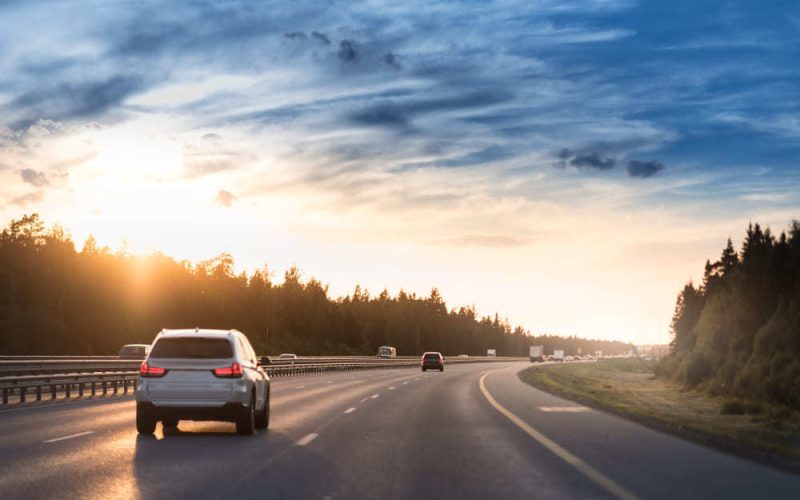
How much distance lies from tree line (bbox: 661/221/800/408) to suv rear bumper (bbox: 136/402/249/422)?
39.9m

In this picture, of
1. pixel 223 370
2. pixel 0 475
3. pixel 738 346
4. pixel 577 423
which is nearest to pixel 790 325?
pixel 738 346

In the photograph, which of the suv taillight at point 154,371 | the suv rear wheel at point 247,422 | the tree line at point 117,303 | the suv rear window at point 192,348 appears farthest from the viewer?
the tree line at point 117,303

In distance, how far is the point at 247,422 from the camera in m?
16.5

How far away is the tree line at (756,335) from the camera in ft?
181

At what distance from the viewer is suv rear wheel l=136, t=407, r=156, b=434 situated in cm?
1627

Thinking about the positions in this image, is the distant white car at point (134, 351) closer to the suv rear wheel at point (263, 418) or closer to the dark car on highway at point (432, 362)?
the dark car on highway at point (432, 362)

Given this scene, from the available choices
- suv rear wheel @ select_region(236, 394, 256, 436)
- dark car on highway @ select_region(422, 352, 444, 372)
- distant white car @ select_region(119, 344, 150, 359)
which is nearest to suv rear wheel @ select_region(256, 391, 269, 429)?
suv rear wheel @ select_region(236, 394, 256, 436)

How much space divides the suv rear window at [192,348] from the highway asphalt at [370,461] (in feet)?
4.45

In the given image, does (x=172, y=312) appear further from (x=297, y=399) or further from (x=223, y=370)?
(x=223, y=370)

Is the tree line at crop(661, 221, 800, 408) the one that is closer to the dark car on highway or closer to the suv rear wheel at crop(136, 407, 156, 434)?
the dark car on highway

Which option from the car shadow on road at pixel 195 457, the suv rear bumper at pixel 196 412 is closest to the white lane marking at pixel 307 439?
the car shadow on road at pixel 195 457

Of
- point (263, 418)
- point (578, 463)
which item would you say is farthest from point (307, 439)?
point (578, 463)

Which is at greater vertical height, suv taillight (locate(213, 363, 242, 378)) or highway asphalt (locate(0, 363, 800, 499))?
suv taillight (locate(213, 363, 242, 378))

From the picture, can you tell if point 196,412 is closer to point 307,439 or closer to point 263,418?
point 307,439
